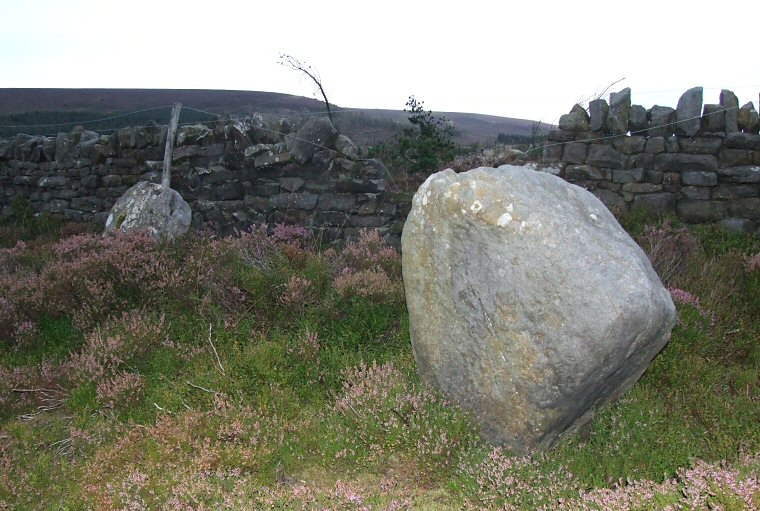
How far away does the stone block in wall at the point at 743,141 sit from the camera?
367 inches

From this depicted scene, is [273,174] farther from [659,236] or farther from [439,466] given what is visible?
[439,466]

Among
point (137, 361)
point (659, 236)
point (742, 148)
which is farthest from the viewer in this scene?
point (742, 148)

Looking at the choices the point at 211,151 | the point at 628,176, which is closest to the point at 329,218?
the point at 211,151

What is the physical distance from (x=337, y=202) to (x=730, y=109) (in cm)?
615

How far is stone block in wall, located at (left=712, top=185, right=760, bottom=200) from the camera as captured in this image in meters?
9.39

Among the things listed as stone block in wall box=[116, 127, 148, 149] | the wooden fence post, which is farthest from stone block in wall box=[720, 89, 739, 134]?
stone block in wall box=[116, 127, 148, 149]

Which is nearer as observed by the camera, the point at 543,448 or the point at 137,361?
the point at 543,448

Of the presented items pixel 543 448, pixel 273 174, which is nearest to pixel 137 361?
pixel 543 448

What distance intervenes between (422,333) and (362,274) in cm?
Answer: 193

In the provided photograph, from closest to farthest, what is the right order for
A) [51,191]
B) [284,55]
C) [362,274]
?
[362,274] < [51,191] < [284,55]

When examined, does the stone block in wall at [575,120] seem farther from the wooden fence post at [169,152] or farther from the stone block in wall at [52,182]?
the stone block in wall at [52,182]

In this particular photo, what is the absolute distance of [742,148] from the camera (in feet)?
31.0

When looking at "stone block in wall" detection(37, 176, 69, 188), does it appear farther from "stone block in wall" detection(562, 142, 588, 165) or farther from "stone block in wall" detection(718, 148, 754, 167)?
"stone block in wall" detection(718, 148, 754, 167)

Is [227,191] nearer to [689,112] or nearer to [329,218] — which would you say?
[329,218]
